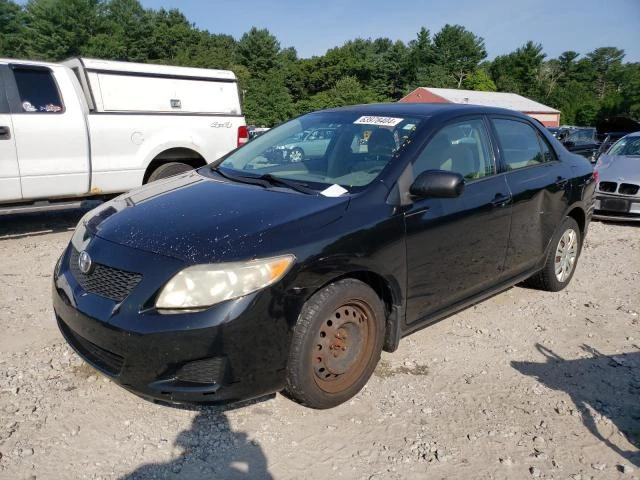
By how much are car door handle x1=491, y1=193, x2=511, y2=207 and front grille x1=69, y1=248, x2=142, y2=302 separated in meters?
2.49

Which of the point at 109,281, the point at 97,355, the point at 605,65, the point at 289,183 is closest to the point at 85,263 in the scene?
the point at 109,281

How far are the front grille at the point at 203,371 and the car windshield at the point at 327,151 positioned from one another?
1.24m

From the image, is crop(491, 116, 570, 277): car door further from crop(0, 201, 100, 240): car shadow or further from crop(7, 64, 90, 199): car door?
crop(0, 201, 100, 240): car shadow

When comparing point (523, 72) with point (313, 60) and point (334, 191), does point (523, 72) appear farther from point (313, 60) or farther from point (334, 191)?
point (334, 191)

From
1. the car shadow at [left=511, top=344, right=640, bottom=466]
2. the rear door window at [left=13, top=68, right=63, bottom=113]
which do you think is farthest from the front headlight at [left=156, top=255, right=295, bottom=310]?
the rear door window at [left=13, top=68, right=63, bottom=113]

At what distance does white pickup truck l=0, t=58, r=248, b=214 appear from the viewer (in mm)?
5961

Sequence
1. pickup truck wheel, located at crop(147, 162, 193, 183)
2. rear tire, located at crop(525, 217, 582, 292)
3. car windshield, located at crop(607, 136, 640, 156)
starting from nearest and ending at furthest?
rear tire, located at crop(525, 217, 582, 292)
pickup truck wheel, located at crop(147, 162, 193, 183)
car windshield, located at crop(607, 136, 640, 156)

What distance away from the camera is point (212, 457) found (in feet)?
8.34

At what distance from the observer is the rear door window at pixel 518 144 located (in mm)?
4043

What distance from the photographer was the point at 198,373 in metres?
2.41

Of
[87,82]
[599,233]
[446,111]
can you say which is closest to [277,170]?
[446,111]

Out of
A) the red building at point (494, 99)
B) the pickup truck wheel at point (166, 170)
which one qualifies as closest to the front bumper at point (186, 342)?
the pickup truck wheel at point (166, 170)

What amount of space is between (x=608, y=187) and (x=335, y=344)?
23.9 ft

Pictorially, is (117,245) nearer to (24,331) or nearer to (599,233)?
(24,331)
